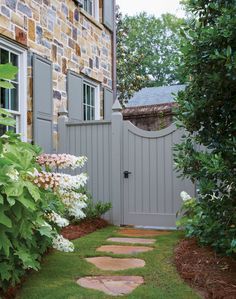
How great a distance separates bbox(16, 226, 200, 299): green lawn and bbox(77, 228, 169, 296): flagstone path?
71 mm

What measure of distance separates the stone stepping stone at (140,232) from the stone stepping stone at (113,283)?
1958 mm

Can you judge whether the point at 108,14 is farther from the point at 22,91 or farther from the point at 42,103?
the point at 22,91

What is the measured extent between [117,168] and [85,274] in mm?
2763

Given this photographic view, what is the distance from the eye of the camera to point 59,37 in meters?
6.42

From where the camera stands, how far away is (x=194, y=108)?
326 centimetres

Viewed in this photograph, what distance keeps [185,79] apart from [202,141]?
0.57 m

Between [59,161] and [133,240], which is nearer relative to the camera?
[59,161]

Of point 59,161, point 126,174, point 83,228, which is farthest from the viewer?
point 126,174

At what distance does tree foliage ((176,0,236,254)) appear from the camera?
2947 millimetres

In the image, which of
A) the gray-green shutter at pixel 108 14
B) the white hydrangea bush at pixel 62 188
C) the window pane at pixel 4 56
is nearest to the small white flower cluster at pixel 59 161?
the white hydrangea bush at pixel 62 188

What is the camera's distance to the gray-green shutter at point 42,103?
556cm

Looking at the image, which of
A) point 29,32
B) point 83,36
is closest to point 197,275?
point 29,32

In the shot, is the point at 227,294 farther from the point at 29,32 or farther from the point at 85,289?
the point at 29,32

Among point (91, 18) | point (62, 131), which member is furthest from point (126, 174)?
point (91, 18)
